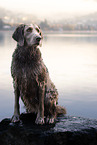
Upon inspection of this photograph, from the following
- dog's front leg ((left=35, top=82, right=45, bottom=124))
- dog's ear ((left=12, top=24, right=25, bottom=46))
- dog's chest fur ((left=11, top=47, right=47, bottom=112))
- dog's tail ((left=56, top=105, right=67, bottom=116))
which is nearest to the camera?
dog's ear ((left=12, top=24, right=25, bottom=46))

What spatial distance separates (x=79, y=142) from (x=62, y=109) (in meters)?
1.22

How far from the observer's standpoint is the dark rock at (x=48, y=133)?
722cm

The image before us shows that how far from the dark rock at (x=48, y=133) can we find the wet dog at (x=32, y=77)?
24 cm

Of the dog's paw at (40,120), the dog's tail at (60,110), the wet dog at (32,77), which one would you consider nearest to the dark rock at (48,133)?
the dog's paw at (40,120)

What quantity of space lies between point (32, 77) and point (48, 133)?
1.42 m

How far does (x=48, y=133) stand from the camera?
7230mm

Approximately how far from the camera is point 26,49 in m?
7.12

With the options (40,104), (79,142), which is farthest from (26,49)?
(79,142)

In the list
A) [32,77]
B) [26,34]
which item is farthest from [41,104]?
[26,34]

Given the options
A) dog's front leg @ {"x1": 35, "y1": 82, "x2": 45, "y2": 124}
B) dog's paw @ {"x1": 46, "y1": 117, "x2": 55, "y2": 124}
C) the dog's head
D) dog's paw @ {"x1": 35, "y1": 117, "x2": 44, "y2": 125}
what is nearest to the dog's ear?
the dog's head

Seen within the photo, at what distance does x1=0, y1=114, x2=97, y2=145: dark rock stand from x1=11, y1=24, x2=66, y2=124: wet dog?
0.24 m

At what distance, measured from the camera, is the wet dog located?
23.3 ft

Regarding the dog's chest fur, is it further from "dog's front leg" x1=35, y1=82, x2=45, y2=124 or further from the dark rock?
the dark rock

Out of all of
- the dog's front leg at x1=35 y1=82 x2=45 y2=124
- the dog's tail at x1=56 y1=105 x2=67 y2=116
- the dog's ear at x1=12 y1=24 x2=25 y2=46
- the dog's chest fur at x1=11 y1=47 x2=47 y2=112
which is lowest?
the dog's tail at x1=56 y1=105 x2=67 y2=116
